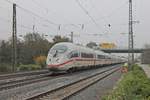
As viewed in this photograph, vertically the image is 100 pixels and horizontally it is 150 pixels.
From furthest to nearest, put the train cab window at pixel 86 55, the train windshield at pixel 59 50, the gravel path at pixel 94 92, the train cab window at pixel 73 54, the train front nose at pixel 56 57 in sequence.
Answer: the train cab window at pixel 86 55 < the train cab window at pixel 73 54 < the train windshield at pixel 59 50 < the train front nose at pixel 56 57 < the gravel path at pixel 94 92

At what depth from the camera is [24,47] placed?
7881 centimetres

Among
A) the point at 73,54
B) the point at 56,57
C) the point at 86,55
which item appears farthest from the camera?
the point at 86,55

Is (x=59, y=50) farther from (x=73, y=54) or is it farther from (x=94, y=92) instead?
(x=94, y=92)

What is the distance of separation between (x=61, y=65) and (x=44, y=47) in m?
43.9

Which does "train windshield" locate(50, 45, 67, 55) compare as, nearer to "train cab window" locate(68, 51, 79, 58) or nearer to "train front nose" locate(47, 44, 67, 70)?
"train front nose" locate(47, 44, 67, 70)

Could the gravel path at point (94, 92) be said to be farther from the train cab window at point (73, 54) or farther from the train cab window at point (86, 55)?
the train cab window at point (86, 55)

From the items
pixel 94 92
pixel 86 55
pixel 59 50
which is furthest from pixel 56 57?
pixel 94 92

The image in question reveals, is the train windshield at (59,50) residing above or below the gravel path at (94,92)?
above

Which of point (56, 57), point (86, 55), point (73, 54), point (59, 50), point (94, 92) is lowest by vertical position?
point (94, 92)

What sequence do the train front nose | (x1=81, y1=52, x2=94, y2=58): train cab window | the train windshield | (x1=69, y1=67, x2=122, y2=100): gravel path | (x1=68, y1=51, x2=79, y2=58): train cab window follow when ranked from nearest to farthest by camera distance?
(x1=69, y1=67, x2=122, y2=100): gravel path
the train front nose
the train windshield
(x1=68, y1=51, x2=79, y2=58): train cab window
(x1=81, y1=52, x2=94, y2=58): train cab window

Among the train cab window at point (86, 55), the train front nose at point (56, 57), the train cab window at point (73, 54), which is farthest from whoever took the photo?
the train cab window at point (86, 55)

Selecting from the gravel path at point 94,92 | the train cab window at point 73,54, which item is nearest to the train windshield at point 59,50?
the train cab window at point 73,54

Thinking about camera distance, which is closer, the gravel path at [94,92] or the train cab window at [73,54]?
the gravel path at [94,92]

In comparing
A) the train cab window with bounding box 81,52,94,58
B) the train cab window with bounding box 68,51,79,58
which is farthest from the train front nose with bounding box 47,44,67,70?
the train cab window with bounding box 81,52,94,58
